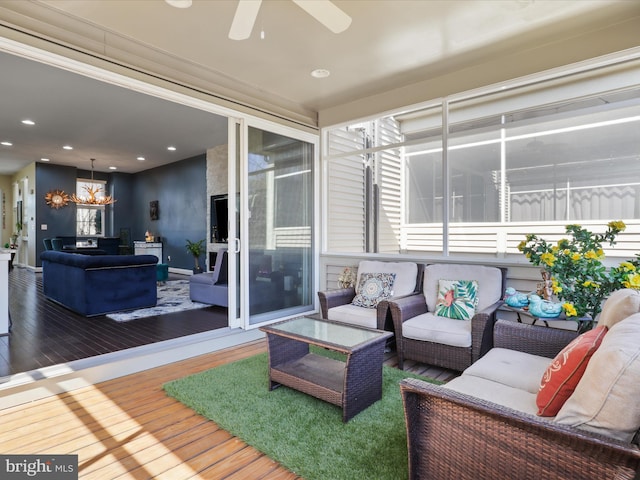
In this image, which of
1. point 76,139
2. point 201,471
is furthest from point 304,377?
point 76,139

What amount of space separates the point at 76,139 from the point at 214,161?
274 centimetres

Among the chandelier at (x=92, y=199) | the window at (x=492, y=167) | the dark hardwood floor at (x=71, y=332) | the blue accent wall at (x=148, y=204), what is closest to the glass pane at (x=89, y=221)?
the blue accent wall at (x=148, y=204)

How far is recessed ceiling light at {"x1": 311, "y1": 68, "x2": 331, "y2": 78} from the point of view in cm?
386

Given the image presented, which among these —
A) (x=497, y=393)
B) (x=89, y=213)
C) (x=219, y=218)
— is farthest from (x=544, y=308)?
(x=89, y=213)

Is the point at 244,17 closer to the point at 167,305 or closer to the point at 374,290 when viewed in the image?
the point at 374,290

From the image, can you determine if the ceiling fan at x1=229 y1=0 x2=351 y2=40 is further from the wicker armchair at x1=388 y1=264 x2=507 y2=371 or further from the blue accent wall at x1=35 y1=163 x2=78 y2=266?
the blue accent wall at x1=35 y1=163 x2=78 y2=266

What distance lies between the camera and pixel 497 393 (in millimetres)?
1739

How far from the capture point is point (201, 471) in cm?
185

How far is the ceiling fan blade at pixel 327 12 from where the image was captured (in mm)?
2027

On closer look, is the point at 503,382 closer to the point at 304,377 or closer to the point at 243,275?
the point at 304,377

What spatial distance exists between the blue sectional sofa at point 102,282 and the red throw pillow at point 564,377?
17.1ft

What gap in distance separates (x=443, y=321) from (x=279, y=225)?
2.34 metres

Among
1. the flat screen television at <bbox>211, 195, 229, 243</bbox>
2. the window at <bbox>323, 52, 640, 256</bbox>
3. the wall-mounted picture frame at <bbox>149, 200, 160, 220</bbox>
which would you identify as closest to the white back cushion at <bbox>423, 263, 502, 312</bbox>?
the window at <bbox>323, 52, 640, 256</bbox>

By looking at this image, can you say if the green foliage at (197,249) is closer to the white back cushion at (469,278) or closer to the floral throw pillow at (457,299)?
the white back cushion at (469,278)
